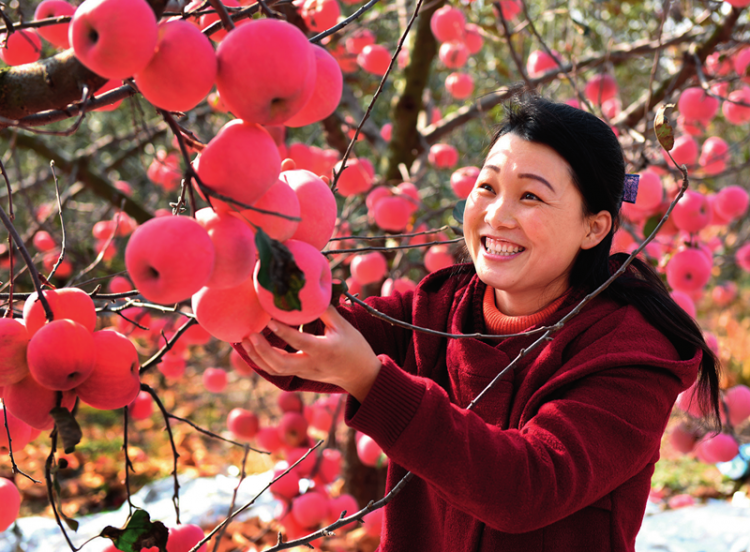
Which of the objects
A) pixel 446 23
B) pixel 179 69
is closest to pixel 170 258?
pixel 179 69

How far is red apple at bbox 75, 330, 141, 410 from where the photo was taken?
74cm

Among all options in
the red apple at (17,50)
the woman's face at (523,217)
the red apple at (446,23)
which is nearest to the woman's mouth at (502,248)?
the woman's face at (523,217)

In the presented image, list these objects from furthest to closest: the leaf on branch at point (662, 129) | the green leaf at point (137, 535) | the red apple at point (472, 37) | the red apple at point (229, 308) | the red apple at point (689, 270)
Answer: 1. the red apple at point (472, 37)
2. the red apple at point (689, 270)
3. the leaf on branch at point (662, 129)
4. the green leaf at point (137, 535)
5. the red apple at point (229, 308)

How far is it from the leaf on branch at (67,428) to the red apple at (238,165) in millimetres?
296

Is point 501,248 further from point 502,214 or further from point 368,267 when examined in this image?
point 368,267

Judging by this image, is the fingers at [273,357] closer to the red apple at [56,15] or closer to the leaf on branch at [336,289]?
the leaf on branch at [336,289]

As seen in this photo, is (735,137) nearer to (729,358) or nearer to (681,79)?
(729,358)

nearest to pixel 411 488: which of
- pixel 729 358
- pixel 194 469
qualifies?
pixel 194 469

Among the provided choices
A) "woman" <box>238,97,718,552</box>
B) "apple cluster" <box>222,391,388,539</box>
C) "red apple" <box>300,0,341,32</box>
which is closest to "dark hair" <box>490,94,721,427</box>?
"woman" <box>238,97,718,552</box>

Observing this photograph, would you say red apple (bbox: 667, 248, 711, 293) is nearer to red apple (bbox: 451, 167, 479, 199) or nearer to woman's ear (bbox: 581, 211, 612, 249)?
red apple (bbox: 451, 167, 479, 199)

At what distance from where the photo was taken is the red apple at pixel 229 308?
0.66m

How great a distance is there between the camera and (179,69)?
58 centimetres

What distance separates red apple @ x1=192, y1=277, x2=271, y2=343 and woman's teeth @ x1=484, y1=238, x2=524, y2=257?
59 centimetres

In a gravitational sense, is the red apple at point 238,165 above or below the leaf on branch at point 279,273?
above
